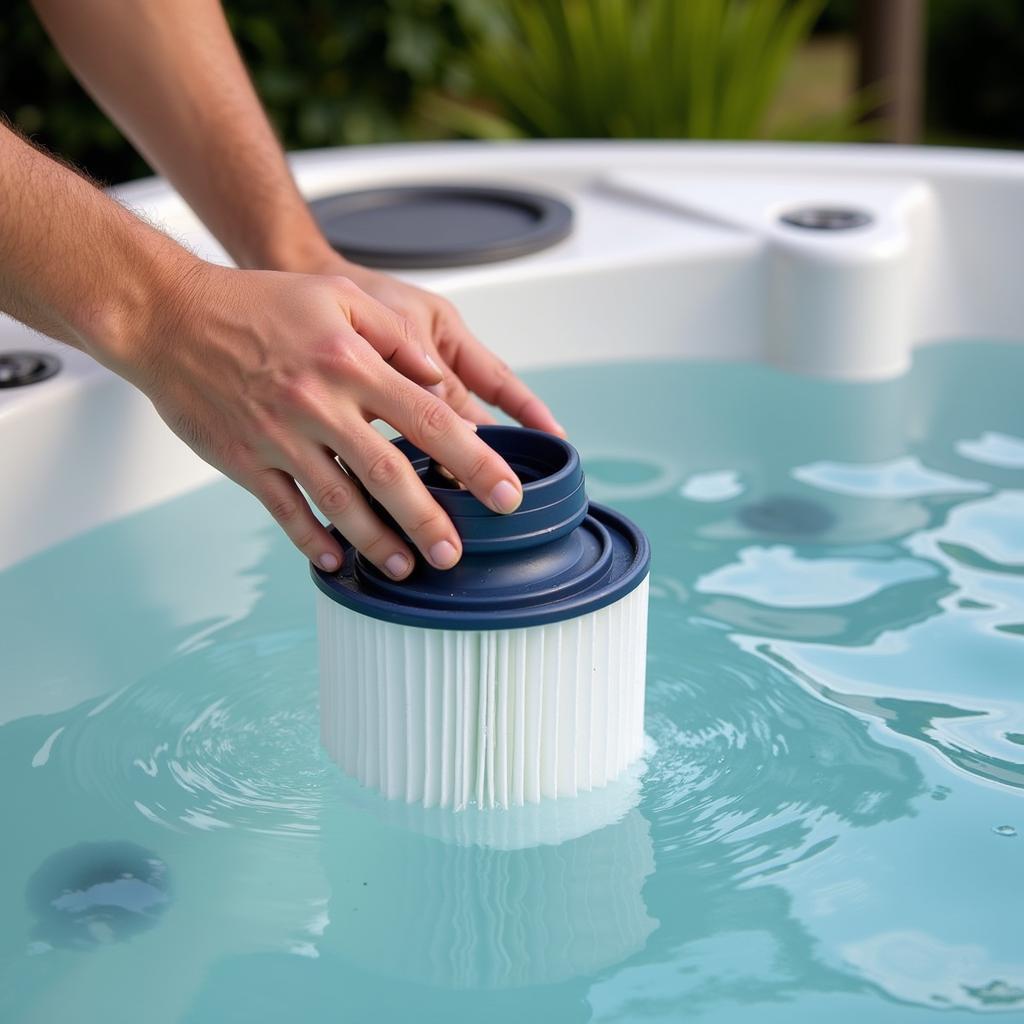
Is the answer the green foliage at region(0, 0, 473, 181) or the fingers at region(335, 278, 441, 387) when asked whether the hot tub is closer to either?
the fingers at region(335, 278, 441, 387)

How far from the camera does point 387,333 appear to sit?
1.36 meters

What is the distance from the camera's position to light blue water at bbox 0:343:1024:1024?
1.26m

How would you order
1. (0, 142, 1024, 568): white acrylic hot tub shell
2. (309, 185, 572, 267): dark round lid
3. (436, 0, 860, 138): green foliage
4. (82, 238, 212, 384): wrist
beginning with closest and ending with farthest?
(82, 238, 212, 384): wrist < (0, 142, 1024, 568): white acrylic hot tub shell < (309, 185, 572, 267): dark round lid < (436, 0, 860, 138): green foliage

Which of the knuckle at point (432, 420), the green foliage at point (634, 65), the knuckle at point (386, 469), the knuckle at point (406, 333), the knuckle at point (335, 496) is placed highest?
the knuckle at point (406, 333)

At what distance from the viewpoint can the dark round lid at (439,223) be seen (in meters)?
2.39

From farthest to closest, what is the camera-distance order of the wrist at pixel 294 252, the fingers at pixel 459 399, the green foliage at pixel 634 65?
1. the green foliage at pixel 634 65
2. the wrist at pixel 294 252
3. the fingers at pixel 459 399

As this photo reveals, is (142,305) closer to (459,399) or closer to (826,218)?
(459,399)

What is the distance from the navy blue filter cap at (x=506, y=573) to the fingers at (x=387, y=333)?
98 millimetres

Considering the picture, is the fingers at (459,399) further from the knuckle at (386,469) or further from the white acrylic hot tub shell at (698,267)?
the white acrylic hot tub shell at (698,267)

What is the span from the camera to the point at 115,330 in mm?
1350

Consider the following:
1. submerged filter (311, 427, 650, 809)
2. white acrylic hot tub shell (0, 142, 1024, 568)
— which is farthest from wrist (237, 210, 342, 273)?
submerged filter (311, 427, 650, 809)

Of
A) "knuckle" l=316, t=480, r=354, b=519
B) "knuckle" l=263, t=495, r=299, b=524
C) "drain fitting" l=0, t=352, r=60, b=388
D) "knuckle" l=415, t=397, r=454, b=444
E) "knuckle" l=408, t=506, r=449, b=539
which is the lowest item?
"drain fitting" l=0, t=352, r=60, b=388

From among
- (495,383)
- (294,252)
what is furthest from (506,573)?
(294,252)

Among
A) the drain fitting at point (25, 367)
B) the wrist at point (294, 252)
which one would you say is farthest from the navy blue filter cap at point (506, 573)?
the drain fitting at point (25, 367)
